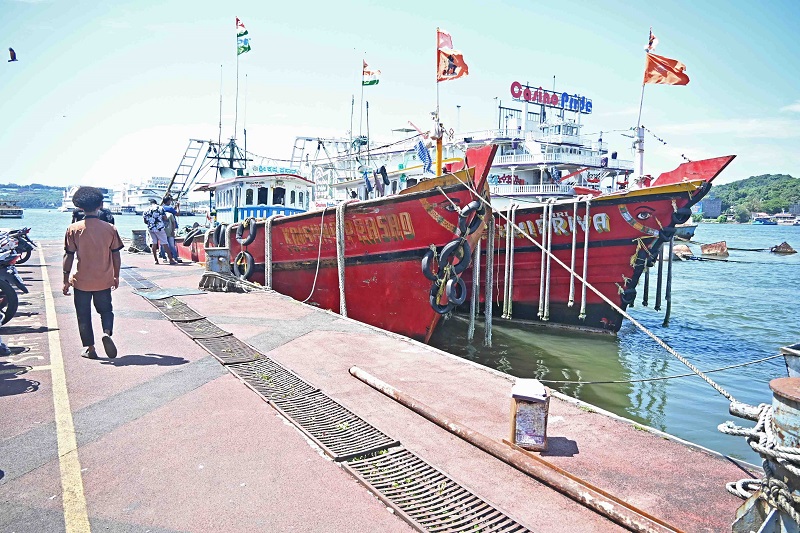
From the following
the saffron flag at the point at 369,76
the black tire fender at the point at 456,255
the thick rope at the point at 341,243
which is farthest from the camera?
the saffron flag at the point at 369,76

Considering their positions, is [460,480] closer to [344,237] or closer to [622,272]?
[344,237]

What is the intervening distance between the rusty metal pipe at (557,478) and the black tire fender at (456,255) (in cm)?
452

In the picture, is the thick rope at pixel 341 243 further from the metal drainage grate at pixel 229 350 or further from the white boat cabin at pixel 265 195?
the white boat cabin at pixel 265 195

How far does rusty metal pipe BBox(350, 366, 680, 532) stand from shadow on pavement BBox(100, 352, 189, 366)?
287 centimetres

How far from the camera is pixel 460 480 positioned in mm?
3816

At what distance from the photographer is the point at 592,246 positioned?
12680 millimetres

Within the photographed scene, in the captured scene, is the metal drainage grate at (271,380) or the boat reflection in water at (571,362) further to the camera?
the boat reflection in water at (571,362)

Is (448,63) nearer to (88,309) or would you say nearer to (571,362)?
(571,362)

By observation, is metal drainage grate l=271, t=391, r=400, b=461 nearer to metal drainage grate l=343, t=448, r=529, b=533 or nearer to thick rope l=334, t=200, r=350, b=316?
metal drainage grate l=343, t=448, r=529, b=533

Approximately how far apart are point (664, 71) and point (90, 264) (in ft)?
37.3

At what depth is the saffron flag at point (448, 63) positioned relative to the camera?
11.5m

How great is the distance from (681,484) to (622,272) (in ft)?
30.5

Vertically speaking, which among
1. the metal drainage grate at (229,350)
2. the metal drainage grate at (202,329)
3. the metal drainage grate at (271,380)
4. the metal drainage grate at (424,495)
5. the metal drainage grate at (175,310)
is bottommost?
the metal drainage grate at (424,495)

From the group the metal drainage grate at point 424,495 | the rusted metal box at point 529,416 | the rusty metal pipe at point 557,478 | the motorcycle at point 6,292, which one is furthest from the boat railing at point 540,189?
the metal drainage grate at point 424,495
